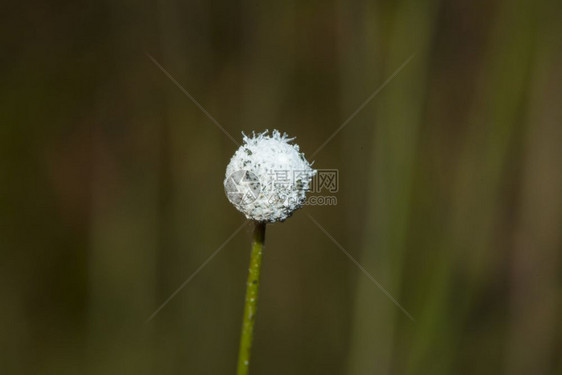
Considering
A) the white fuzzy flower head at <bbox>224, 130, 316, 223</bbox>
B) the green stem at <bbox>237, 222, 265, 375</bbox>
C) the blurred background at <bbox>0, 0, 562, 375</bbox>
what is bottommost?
the green stem at <bbox>237, 222, 265, 375</bbox>

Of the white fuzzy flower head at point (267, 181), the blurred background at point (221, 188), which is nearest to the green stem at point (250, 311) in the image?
the white fuzzy flower head at point (267, 181)

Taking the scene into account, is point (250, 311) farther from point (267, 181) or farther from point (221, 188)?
point (221, 188)

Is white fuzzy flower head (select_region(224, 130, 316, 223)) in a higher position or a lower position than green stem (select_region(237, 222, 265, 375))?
higher

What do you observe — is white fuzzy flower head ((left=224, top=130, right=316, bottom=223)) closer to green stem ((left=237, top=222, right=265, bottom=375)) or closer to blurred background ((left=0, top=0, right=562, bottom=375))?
green stem ((left=237, top=222, right=265, bottom=375))

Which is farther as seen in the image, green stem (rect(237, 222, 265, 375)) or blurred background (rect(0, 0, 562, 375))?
blurred background (rect(0, 0, 562, 375))

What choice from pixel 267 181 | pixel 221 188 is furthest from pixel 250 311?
pixel 221 188

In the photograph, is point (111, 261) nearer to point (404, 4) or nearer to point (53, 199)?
point (53, 199)

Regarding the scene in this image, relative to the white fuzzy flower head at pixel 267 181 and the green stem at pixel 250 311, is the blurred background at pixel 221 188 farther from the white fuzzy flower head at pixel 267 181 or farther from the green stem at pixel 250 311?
the green stem at pixel 250 311

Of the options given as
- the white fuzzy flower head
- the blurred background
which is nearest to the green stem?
the white fuzzy flower head
